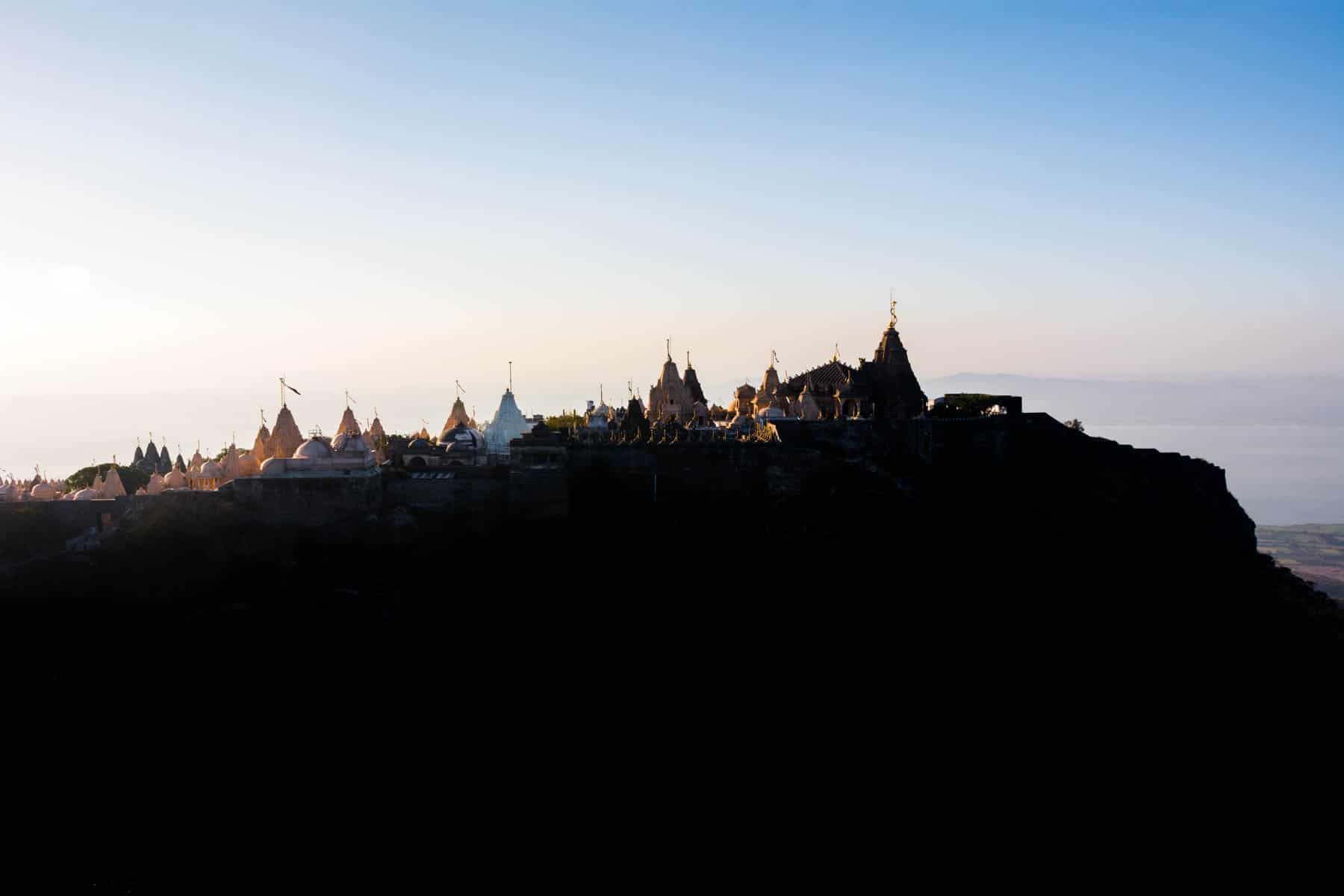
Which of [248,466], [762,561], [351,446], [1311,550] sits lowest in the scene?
[1311,550]

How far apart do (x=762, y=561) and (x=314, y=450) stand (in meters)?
13.8

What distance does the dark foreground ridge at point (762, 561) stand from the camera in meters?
29.5

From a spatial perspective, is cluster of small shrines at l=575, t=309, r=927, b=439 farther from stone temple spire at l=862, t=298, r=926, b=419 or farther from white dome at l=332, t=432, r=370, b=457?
white dome at l=332, t=432, r=370, b=457

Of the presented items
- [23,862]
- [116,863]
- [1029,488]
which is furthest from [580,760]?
[1029,488]

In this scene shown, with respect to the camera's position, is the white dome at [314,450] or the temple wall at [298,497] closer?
the temple wall at [298,497]

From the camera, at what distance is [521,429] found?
134 ft

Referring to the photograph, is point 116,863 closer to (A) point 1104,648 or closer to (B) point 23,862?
(B) point 23,862

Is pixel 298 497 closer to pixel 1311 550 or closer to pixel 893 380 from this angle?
pixel 893 380

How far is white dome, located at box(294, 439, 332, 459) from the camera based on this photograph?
32094 millimetres

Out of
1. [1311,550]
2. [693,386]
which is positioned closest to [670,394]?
[693,386]

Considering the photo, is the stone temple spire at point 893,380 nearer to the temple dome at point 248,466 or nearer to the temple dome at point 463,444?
the temple dome at point 463,444

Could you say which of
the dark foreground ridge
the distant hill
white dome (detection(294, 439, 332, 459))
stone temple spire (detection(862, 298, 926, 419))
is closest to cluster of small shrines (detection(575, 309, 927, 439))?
stone temple spire (detection(862, 298, 926, 419))

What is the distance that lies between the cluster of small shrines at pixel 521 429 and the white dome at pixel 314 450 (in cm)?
4

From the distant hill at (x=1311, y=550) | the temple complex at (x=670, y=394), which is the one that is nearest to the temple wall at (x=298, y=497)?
the temple complex at (x=670, y=394)
